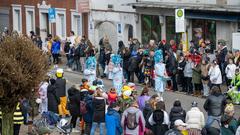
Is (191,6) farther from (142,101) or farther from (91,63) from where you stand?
(142,101)

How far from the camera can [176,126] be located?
18094 millimetres

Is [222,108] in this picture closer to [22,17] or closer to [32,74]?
[32,74]

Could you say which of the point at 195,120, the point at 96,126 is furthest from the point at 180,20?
the point at 195,120

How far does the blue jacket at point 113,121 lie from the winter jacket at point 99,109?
0.60m

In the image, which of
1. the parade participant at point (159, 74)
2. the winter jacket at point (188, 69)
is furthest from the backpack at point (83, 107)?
the winter jacket at point (188, 69)

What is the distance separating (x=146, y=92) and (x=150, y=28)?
60.3 feet

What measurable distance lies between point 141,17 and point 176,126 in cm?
2277

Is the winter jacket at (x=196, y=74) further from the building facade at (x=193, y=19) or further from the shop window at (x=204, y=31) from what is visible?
the shop window at (x=204, y=31)

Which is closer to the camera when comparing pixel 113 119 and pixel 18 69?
pixel 18 69

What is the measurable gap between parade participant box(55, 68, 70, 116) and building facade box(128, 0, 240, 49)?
1040 centimetres

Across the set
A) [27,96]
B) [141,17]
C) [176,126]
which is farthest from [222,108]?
[141,17]

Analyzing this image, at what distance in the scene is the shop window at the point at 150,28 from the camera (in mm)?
39688

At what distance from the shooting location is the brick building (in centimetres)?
4644

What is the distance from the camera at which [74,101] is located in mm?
22891
